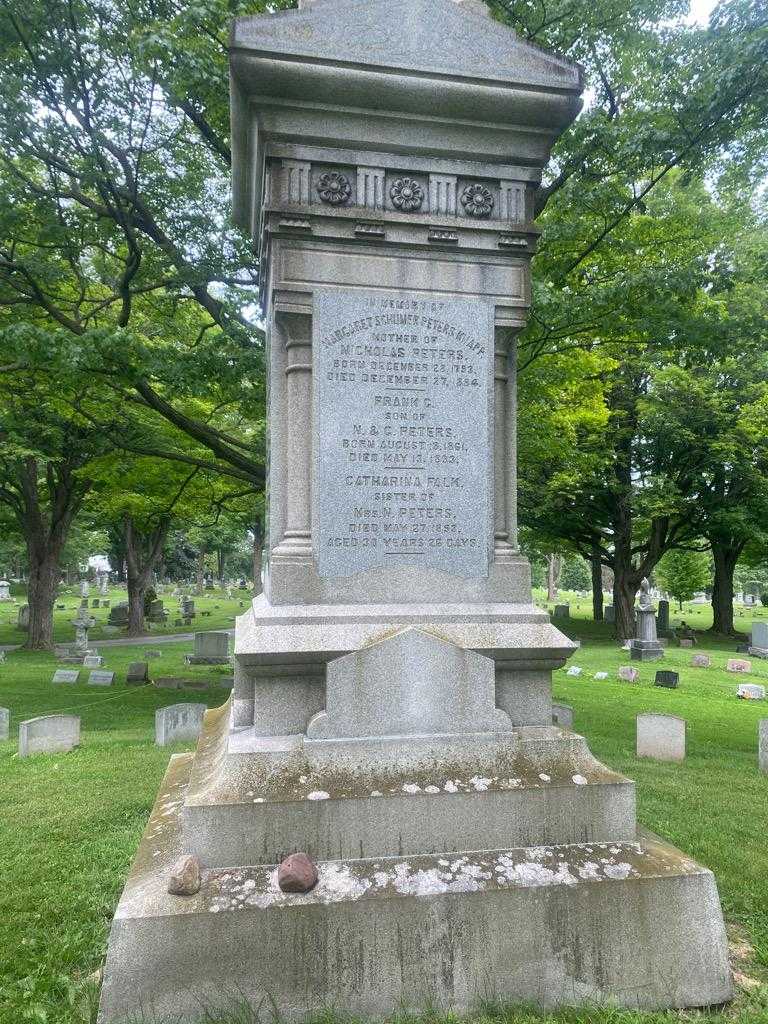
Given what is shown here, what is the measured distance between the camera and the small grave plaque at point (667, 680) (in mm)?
16891

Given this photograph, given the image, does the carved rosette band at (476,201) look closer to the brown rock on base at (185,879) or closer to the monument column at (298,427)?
the monument column at (298,427)

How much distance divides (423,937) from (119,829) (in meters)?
3.33

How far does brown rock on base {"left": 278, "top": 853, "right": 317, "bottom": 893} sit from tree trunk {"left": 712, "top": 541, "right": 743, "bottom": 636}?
3104 centimetres

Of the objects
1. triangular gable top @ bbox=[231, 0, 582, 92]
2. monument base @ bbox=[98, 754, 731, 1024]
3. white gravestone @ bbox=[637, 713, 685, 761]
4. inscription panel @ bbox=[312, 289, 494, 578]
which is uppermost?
triangular gable top @ bbox=[231, 0, 582, 92]

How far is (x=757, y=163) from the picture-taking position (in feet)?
32.9

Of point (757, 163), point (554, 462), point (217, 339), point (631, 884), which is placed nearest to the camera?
point (631, 884)

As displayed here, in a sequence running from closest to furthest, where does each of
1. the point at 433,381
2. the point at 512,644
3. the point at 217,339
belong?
the point at 512,644 < the point at 433,381 < the point at 217,339

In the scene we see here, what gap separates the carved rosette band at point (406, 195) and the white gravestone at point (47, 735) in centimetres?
795

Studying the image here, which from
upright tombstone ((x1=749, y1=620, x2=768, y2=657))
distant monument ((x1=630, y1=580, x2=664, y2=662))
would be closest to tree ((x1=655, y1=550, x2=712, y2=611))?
upright tombstone ((x1=749, y1=620, x2=768, y2=657))

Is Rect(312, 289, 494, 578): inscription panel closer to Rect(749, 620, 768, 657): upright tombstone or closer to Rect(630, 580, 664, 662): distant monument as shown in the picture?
Rect(630, 580, 664, 662): distant monument

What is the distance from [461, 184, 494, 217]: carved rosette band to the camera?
3822 mm

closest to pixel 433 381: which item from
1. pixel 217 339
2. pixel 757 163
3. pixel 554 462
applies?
pixel 217 339

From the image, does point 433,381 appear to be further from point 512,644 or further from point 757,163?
point 757,163

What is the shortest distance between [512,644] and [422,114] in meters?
2.95
